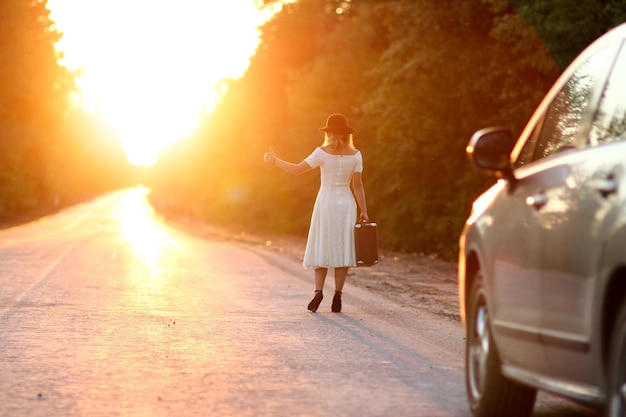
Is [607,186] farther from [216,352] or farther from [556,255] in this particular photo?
[216,352]

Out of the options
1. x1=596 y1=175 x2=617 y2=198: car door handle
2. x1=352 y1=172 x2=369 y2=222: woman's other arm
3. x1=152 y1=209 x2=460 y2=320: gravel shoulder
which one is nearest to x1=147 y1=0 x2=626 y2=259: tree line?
x1=152 y1=209 x2=460 y2=320: gravel shoulder

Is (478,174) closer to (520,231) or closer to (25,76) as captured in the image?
(520,231)

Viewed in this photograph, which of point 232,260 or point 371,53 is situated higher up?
point 371,53

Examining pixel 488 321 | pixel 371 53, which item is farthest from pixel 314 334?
pixel 371 53

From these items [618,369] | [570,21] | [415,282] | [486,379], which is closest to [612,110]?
[618,369]

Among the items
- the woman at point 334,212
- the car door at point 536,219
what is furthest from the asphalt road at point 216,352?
the car door at point 536,219

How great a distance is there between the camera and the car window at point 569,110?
18.3ft

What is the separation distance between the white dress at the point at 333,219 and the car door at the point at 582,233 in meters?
7.03

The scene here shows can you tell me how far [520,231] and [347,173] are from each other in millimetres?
6955

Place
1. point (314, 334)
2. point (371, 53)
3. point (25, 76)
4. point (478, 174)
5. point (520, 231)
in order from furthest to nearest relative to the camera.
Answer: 1. point (25, 76)
2. point (371, 53)
3. point (478, 174)
4. point (314, 334)
5. point (520, 231)

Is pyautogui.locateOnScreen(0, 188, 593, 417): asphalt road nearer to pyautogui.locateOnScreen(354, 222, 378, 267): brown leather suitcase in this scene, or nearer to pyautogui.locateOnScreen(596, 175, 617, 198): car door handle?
pyautogui.locateOnScreen(354, 222, 378, 267): brown leather suitcase

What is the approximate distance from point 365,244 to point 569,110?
21.0 feet

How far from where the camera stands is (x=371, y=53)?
38.2 metres

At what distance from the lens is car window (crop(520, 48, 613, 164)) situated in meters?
5.59
